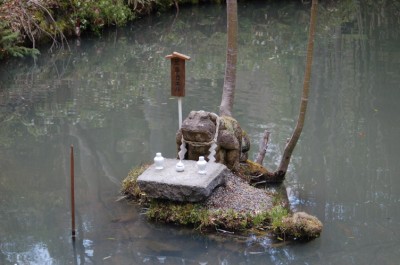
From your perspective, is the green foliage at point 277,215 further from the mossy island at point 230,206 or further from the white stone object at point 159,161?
the white stone object at point 159,161

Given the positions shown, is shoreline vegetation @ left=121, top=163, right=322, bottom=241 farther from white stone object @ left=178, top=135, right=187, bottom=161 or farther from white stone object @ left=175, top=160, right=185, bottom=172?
white stone object @ left=178, top=135, right=187, bottom=161

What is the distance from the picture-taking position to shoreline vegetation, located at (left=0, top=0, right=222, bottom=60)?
1611 cm

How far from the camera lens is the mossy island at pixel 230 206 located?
6.98 m

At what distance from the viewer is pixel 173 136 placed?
10703mm

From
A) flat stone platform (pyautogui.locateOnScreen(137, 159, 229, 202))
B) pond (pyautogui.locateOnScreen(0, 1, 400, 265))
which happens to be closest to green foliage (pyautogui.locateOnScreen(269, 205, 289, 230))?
pond (pyautogui.locateOnScreen(0, 1, 400, 265))

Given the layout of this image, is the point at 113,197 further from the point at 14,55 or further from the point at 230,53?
the point at 14,55

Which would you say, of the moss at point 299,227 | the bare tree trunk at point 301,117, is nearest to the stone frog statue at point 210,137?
the bare tree trunk at point 301,117

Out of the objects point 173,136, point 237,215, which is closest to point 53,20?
point 173,136

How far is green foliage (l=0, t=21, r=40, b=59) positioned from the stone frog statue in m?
8.71

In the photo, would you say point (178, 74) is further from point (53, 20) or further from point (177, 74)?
point (53, 20)

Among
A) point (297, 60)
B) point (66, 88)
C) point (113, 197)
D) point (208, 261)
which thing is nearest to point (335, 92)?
point (297, 60)

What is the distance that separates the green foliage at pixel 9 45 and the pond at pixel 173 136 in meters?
0.39

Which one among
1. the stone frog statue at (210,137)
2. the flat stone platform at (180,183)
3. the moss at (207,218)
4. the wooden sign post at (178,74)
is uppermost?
the wooden sign post at (178,74)

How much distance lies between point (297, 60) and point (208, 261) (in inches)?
439
